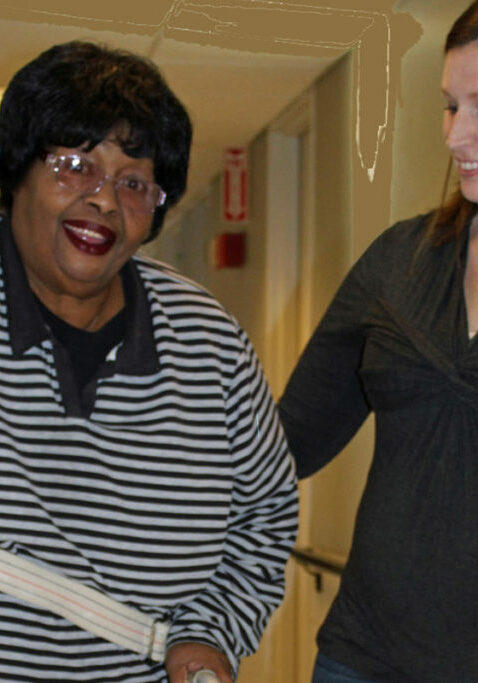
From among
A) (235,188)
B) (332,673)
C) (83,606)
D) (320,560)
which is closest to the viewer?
(83,606)

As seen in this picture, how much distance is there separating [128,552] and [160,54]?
590mm

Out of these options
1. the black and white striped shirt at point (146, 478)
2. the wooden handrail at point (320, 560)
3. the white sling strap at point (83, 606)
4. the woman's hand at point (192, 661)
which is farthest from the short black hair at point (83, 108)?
the wooden handrail at point (320, 560)

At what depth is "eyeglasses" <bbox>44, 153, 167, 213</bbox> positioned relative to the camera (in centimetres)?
110

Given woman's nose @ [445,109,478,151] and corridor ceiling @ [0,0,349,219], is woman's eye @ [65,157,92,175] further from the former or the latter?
woman's nose @ [445,109,478,151]

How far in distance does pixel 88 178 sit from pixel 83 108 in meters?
0.08

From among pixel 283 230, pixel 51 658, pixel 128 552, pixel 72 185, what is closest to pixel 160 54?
pixel 72 185

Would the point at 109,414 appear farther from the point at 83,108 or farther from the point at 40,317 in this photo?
the point at 83,108

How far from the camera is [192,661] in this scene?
3.67 ft

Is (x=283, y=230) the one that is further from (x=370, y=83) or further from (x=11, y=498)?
(x=11, y=498)

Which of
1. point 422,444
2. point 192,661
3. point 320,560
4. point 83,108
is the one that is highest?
point 83,108

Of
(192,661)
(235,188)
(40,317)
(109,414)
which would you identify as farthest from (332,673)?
(235,188)

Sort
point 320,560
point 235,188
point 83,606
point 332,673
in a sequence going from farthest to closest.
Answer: point 235,188 → point 320,560 → point 332,673 → point 83,606

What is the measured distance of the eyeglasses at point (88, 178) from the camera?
1101 mm

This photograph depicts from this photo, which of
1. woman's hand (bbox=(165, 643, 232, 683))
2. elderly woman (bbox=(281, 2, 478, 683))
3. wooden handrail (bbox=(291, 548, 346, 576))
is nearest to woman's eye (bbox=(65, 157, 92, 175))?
elderly woman (bbox=(281, 2, 478, 683))
